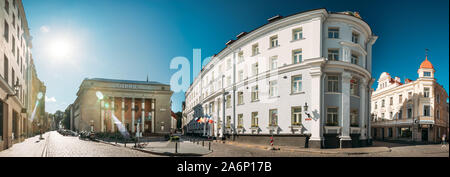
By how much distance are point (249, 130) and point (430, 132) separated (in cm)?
3023

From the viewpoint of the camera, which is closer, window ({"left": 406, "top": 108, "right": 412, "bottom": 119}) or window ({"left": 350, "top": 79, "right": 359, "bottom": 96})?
window ({"left": 350, "top": 79, "right": 359, "bottom": 96})

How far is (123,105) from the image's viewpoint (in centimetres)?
6072

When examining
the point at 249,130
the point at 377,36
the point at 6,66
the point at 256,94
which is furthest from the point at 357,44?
the point at 6,66

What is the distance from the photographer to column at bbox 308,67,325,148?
22656 millimetres

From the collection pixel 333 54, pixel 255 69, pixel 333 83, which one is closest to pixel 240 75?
pixel 255 69

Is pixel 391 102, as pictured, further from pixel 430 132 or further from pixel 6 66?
pixel 6 66

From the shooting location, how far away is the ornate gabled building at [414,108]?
39844 mm

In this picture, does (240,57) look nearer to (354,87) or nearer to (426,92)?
(354,87)

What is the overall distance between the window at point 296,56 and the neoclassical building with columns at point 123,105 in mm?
38143

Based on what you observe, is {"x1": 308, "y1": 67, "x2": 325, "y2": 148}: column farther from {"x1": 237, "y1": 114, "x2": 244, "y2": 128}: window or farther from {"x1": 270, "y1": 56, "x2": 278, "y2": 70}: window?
{"x1": 237, "y1": 114, "x2": 244, "y2": 128}: window

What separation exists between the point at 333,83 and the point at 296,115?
14.7 ft

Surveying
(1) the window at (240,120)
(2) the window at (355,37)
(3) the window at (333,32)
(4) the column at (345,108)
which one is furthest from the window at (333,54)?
(1) the window at (240,120)

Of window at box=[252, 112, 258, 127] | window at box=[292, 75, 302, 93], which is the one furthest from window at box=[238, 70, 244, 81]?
window at box=[292, 75, 302, 93]

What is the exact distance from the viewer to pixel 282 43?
87.4ft
